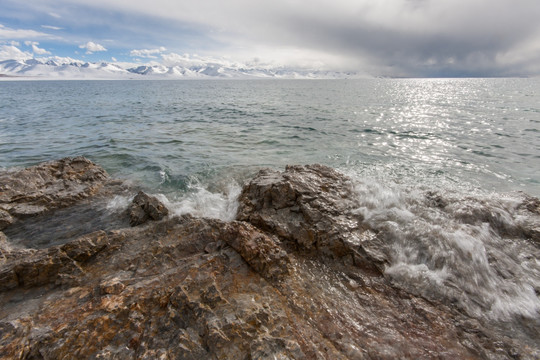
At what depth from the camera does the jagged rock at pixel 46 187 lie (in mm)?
7980

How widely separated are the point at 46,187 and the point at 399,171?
1444cm

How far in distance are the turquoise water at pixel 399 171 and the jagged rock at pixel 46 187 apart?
1063mm

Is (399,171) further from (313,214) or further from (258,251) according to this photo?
(258,251)

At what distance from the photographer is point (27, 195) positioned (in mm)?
8523

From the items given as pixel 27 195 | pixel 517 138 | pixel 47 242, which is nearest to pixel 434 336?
pixel 47 242

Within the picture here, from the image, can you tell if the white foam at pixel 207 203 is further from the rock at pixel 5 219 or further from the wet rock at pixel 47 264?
the rock at pixel 5 219

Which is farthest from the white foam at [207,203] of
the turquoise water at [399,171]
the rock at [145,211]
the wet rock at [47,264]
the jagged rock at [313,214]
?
the wet rock at [47,264]

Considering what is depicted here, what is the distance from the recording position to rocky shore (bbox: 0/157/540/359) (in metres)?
3.79

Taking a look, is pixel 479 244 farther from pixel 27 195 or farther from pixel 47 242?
pixel 27 195

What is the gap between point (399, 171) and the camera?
12.2 meters

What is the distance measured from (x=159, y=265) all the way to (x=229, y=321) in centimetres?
A: 227

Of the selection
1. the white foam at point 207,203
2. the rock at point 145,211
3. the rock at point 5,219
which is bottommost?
the rock at point 5,219

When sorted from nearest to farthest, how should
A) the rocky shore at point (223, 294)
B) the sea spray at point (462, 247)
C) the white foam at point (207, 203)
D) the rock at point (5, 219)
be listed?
the rocky shore at point (223, 294), the sea spray at point (462, 247), the rock at point (5, 219), the white foam at point (207, 203)

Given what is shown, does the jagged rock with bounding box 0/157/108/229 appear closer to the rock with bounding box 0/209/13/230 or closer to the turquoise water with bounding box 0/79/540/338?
the rock with bounding box 0/209/13/230
